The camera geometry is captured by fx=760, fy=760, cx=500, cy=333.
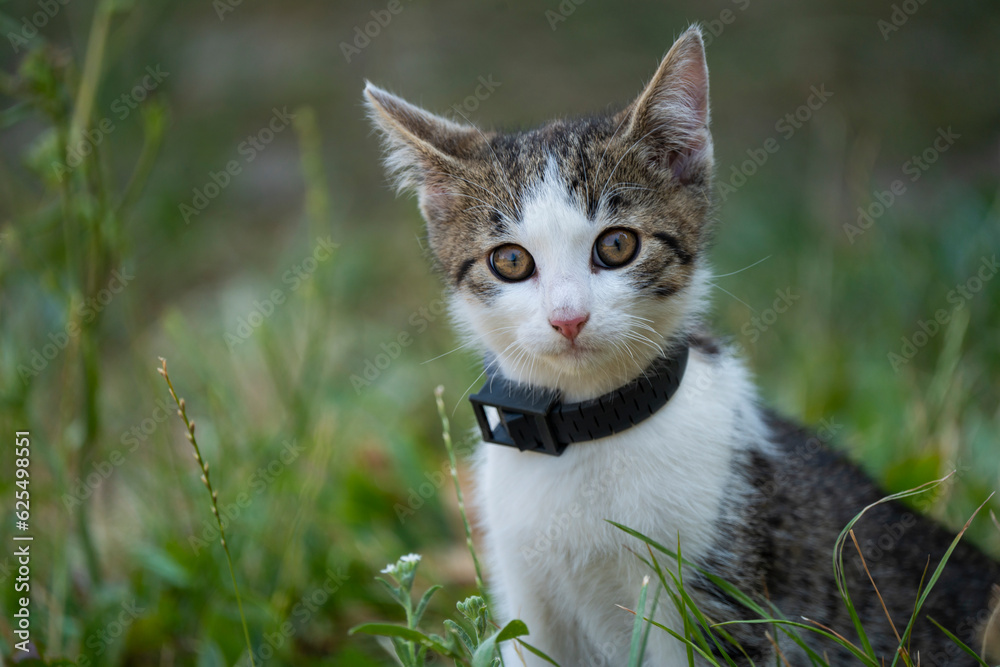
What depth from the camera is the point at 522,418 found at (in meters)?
1.92

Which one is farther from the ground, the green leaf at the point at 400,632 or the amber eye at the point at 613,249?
the amber eye at the point at 613,249

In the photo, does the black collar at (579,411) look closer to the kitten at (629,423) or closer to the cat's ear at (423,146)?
the kitten at (629,423)

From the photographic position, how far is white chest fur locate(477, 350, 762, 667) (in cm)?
183

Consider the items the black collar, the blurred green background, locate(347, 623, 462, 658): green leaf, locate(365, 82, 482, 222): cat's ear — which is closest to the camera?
locate(347, 623, 462, 658): green leaf

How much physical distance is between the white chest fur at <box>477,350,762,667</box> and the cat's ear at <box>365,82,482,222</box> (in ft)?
2.54

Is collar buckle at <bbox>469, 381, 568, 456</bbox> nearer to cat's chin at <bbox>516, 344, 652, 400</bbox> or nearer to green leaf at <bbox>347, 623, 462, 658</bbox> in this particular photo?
cat's chin at <bbox>516, 344, 652, 400</bbox>

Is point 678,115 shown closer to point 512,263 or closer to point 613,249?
point 613,249

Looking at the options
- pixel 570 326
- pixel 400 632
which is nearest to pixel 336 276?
pixel 570 326

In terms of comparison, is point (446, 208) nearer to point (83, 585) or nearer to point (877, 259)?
point (83, 585)

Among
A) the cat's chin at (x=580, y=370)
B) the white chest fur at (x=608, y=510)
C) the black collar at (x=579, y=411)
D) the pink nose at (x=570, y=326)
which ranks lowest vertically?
the white chest fur at (x=608, y=510)

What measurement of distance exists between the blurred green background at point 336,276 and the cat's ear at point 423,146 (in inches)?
9.6

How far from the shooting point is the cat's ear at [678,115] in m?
1.96

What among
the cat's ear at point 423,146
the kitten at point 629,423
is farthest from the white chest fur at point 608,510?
the cat's ear at point 423,146

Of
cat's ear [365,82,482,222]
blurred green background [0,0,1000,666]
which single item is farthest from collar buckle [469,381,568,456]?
cat's ear [365,82,482,222]
